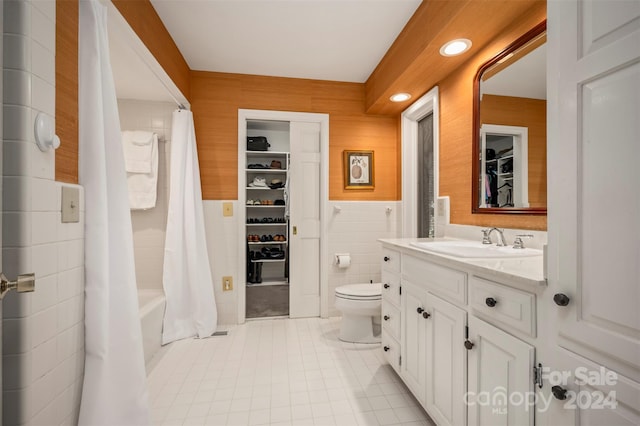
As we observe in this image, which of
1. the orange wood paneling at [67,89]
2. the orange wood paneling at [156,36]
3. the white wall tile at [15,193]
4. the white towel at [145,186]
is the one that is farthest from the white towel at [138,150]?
the white wall tile at [15,193]

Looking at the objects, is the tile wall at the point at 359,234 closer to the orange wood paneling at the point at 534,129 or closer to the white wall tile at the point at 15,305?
the orange wood paneling at the point at 534,129

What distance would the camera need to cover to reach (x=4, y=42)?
0.84 m

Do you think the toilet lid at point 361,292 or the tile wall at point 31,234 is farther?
the toilet lid at point 361,292

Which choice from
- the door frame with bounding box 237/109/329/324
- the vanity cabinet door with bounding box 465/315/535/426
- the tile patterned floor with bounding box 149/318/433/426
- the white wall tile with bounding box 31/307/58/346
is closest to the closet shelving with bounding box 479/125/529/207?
the vanity cabinet door with bounding box 465/315/535/426

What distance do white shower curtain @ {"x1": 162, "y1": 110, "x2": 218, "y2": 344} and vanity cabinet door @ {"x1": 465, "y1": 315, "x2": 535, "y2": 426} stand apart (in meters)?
2.22

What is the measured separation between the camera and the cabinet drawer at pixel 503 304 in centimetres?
89

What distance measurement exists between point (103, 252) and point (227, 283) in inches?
70.3

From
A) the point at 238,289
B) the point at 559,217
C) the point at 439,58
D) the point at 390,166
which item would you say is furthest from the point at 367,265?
the point at 559,217

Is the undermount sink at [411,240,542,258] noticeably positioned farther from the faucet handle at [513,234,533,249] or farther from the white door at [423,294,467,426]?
the white door at [423,294,467,426]

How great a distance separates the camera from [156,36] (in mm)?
2027

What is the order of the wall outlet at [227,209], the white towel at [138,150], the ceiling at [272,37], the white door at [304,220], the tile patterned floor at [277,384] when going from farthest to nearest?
the white door at [304,220] → the wall outlet at [227,209] → the white towel at [138,150] → the ceiling at [272,37] → the tile patterned floor at [277,384]

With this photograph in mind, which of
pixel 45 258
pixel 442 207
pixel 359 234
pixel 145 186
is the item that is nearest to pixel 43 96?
pixel 45 258

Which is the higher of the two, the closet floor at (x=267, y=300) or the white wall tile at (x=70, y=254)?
the white wall tile at (x=70, y=254)

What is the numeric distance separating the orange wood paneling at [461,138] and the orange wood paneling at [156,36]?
79.7 inches
